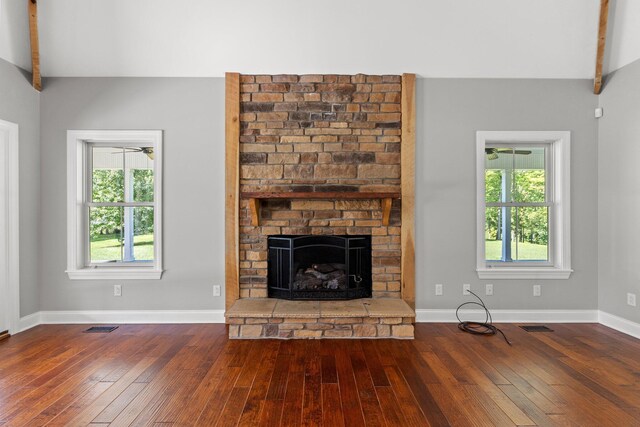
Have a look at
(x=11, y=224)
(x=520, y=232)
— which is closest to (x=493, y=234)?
(x=520, y=232)

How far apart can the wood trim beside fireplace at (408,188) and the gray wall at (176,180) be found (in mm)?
1978

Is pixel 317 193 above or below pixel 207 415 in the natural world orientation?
above

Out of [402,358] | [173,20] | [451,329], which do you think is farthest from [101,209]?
[451,329]

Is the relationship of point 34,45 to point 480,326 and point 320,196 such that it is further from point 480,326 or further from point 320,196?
point 480,326

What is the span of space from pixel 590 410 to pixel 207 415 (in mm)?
2323

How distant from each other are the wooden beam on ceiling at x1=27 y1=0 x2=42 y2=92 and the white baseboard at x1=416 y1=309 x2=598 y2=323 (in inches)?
185

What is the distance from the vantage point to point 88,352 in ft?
10.7

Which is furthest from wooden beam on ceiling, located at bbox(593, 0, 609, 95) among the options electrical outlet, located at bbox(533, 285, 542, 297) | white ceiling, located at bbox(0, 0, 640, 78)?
electrical outlet, located at bbox(533, 285, 542, 297)

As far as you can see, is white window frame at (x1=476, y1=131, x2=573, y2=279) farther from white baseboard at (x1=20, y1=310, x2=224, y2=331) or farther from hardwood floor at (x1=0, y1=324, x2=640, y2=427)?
white baseboard at (x1=20, y1=310, x2=224, y2=331)

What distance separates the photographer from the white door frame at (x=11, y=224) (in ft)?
12.1

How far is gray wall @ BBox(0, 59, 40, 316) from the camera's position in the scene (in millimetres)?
3748

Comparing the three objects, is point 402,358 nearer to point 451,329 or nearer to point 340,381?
point 340,381

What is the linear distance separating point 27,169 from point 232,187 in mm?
2090

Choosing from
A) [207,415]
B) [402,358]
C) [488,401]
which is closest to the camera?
[207,415]
